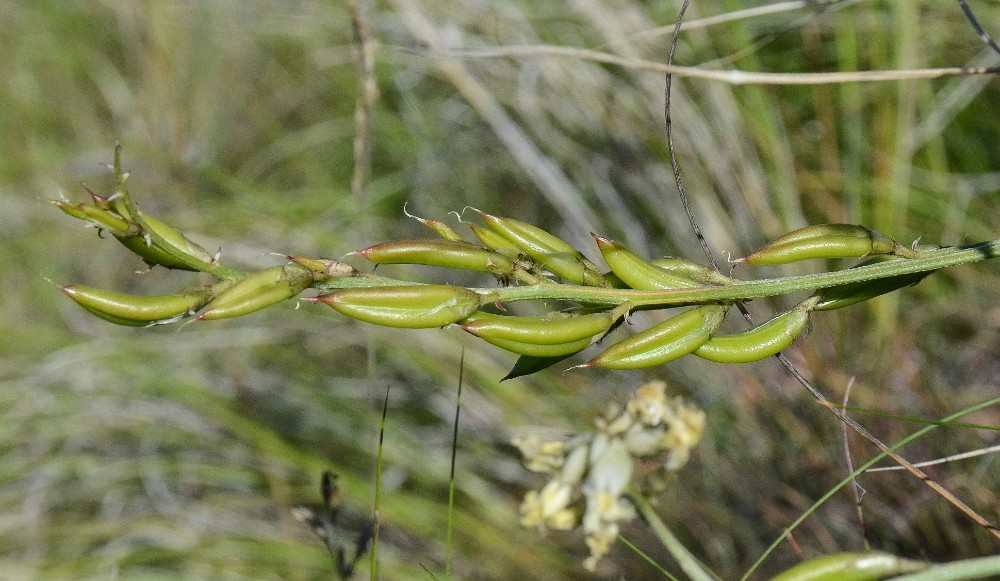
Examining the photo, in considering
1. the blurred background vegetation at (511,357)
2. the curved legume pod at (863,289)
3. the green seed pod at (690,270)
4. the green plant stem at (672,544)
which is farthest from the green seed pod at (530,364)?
the blurred background vegetation at (511,357)

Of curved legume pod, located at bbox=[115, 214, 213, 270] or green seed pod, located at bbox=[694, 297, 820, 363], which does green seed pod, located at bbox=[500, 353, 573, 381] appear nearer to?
green seed pod, located at bbox=[694, 297, 820, 363]

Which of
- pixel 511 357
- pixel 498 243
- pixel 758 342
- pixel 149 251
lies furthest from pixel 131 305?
pixel 511 357

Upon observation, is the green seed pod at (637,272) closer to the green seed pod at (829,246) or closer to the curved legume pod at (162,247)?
the green seed pod at (829,246)

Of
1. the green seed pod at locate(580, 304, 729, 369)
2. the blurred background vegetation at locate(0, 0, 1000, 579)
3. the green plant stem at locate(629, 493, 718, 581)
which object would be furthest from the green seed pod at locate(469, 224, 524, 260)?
the blurred background vegetation at locate(0, 0, 1000, 579)

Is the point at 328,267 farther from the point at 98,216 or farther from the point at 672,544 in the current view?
the point at 672,544

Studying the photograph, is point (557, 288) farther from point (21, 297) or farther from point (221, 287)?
point (21, 297)

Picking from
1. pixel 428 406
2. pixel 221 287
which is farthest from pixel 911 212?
pixel 221 287
